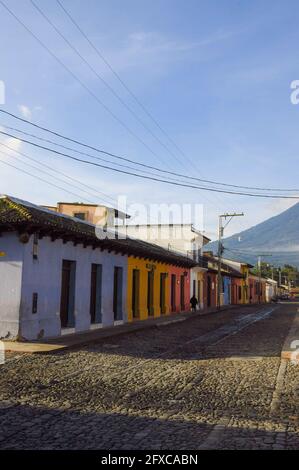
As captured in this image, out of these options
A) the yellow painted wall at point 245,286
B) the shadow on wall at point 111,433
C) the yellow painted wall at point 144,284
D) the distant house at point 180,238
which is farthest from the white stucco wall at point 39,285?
the yellow painted wall at point 245,286

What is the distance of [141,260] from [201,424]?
1859cm

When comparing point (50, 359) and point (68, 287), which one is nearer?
point (50, 359)

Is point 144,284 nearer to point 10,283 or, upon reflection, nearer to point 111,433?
point 10,283

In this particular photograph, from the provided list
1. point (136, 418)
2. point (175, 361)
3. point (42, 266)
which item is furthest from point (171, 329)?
point (136, 418)

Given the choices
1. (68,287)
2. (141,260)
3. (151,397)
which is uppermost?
(141,260)

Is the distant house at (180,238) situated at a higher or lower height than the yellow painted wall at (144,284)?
higher

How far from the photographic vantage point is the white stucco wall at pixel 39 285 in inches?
528

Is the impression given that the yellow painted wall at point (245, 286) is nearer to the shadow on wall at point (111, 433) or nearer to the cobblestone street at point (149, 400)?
the cobblestone street at point (149, 400)

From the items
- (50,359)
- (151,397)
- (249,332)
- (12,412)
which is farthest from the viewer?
(249,332)

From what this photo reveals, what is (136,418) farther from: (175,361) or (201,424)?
(175,361)

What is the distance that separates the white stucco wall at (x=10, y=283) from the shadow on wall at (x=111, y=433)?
7.42 meters

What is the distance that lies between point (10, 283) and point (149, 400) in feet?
25.5

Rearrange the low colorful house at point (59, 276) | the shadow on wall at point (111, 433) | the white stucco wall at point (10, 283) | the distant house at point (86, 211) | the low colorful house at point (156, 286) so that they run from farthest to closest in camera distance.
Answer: the distant house at point (86, 211) < the low colorful house at point (156, 286) < the low colorful house at point (59, 276) < the white stucco wall at point (10, 283) < the shadow on wall at point (111, 433)

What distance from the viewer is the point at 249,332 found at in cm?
1850
